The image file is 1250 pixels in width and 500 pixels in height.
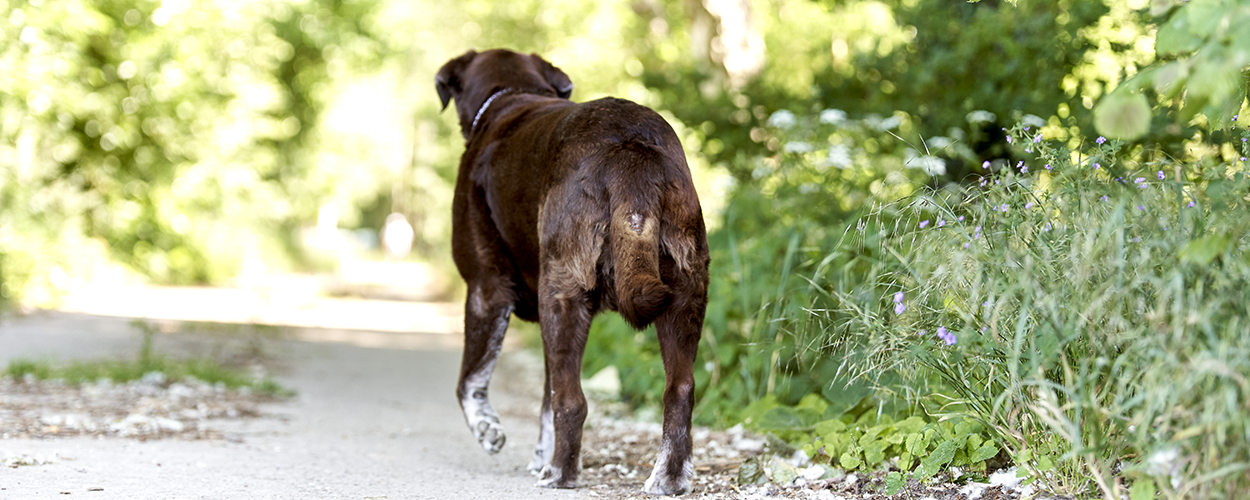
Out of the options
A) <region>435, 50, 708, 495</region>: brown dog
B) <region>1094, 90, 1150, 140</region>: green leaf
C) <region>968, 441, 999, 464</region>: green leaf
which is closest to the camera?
<region>1094, 90, 1150, 140</region>: green leaf

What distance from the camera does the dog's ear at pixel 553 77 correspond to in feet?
15.7

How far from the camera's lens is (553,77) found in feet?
15.8

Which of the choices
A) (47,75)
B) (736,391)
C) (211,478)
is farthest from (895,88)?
(47,75)

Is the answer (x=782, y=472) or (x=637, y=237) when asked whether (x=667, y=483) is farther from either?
(x=637, y=237)

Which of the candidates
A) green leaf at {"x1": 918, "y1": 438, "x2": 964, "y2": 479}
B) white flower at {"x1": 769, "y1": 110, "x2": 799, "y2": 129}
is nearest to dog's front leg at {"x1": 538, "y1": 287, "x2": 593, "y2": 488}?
green leaf at {"x1": 918, "y1": 438, "x2": 964, "y2": 479}

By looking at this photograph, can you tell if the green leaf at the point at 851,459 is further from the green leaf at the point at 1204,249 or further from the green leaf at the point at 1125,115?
the green leaf at the point at 1125,115

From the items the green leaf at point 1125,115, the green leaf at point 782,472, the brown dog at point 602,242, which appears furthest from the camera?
the green leaf at point 782,472

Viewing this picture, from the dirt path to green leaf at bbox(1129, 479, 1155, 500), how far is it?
5.81 feet

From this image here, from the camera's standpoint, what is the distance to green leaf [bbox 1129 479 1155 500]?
2287 millimetres

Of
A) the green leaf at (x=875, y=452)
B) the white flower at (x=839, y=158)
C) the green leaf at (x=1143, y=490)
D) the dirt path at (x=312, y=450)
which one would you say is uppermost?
the white flower at (x=839, y=158)

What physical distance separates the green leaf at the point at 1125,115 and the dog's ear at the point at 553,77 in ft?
10.0

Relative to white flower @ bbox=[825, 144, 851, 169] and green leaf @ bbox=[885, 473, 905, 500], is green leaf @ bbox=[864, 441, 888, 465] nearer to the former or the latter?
green leaf @ bbox=[885, 473, 905, 500]

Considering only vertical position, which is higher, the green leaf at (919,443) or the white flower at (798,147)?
the white flower at (798,147)

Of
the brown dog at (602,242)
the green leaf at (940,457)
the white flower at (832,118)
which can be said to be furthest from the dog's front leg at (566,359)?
the white flower at (832,118)
